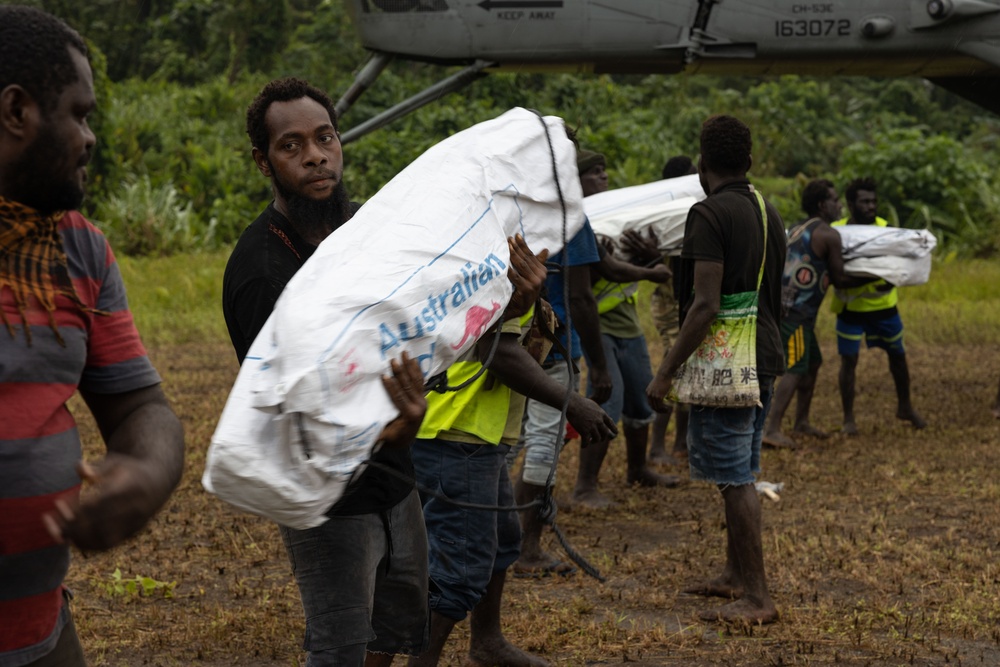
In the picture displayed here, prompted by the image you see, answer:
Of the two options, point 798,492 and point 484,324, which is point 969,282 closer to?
point 798,492

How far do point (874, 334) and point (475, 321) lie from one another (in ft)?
21.4

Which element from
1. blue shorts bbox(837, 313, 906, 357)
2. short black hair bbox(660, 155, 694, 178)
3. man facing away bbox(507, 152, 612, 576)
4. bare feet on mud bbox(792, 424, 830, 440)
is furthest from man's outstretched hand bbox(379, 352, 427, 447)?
blue shorts bbox(837, 313, 906, 357)

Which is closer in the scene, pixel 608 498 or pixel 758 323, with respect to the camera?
pixel 758 323

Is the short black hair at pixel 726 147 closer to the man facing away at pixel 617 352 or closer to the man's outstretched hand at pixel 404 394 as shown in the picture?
the man facing away at pixel 617 352

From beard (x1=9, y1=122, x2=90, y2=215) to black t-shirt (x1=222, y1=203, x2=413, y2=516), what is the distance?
0.87 meters

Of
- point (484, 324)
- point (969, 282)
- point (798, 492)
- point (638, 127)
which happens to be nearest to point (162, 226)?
point (638, 127)

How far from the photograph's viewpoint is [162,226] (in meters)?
16.7

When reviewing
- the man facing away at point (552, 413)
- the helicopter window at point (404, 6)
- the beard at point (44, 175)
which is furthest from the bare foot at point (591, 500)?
the beard at point (44, 175)

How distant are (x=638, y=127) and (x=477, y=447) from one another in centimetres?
1601

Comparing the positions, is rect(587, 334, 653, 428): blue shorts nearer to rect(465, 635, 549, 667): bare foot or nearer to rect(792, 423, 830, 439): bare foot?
rect(792, 423, 830, 439): bare foot

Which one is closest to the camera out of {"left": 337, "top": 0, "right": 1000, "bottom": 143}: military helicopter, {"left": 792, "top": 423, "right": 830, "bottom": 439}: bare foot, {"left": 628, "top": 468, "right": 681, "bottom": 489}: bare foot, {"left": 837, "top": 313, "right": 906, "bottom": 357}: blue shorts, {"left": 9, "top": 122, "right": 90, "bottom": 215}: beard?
{"left": 9, "top": 122, "right": 90, "bottom": 215}: beard

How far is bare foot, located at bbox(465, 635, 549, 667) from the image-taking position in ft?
13.8

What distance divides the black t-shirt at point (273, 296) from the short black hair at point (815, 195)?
19.7 ft

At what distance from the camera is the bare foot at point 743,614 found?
4.69 meters
